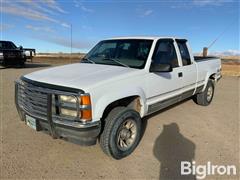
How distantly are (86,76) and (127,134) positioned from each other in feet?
3.79

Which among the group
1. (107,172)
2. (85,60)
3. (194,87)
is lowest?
(107,172)

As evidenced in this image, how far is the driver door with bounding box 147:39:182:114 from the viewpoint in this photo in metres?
3.96

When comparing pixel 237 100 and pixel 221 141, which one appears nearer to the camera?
pixel 221 141

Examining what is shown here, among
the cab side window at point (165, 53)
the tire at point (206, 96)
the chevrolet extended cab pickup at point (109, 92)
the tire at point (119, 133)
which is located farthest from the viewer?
the tire at point (206, 96)

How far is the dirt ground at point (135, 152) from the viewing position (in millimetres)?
3082

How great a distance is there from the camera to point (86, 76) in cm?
329

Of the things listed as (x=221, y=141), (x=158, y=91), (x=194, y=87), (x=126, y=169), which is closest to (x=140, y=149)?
(x=126, y=169)

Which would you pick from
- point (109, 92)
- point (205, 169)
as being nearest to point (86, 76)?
point (109, 92)

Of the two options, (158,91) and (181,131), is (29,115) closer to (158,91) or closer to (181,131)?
(158,91)

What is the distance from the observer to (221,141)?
4.11m

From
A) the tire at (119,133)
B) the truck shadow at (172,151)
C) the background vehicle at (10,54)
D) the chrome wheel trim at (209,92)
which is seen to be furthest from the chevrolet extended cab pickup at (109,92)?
the background vehicle at (10,54)

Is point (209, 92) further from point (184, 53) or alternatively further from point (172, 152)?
point (172, 152)

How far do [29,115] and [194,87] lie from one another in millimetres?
3894

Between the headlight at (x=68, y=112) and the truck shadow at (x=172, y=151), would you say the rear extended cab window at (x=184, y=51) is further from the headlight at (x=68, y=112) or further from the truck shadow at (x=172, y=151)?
the headlight at (x=68, y=112)
